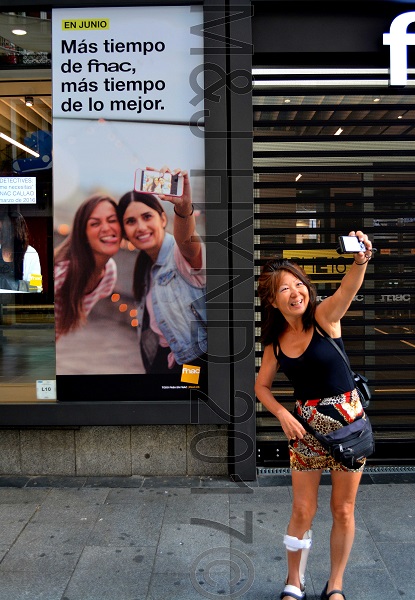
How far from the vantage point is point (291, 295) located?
11.1ft

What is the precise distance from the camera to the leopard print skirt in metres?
3.36

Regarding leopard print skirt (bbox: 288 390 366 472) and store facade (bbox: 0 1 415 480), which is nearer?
leopard print skirt (bbox: 288 390 366 472)

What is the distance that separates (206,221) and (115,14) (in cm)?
194

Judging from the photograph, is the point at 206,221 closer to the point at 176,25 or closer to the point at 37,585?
the point at 176,25

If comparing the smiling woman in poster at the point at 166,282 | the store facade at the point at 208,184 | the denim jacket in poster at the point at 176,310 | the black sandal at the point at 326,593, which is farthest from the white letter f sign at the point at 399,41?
the black sandal at the point at 326,593

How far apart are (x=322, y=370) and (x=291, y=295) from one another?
427 millimetres

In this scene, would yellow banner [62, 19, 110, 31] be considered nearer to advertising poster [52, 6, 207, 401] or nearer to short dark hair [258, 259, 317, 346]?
advertising poster [52, 6, 207, 401]

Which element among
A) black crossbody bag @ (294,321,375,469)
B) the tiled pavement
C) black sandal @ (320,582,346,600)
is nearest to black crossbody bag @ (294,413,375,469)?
black crossbody bag @ (294,321,375,469)

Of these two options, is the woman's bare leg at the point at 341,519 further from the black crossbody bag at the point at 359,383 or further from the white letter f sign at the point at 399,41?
the white letter f sign at the point at 399,41

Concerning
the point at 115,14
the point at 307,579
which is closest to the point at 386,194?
the point at 115,14

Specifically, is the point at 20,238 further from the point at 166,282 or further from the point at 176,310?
the point at 176,310

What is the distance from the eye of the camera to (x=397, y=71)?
5602mm

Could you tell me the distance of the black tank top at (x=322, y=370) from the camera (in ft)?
11.1

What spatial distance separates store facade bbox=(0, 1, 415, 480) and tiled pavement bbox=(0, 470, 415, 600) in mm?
316
